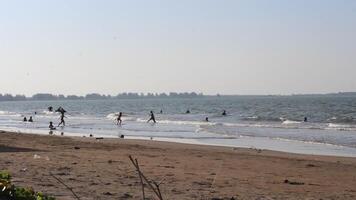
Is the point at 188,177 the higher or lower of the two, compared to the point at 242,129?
higher

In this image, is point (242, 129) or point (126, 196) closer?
point (126, 196)

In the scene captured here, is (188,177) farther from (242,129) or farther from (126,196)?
(242,129)

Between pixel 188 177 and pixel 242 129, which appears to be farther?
pixel 242 129

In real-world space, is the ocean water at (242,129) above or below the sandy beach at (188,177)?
below

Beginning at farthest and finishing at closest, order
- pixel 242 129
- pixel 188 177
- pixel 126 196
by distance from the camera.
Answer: pixel 242 129 < pixel 188 177 < pixel 126 196

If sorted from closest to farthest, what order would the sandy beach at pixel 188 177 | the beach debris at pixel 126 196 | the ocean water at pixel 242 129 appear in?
1. the beach debris at pixel 126 196
2. the sandy beach at pixel 188 177
3. the ocean water at pixel 242 129

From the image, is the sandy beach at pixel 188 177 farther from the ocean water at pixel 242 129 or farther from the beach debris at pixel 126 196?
the ocean water at pixel 242 129

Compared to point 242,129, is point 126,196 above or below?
above

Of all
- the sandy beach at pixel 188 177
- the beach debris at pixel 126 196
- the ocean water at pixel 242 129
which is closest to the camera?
the beach debris at pixel 126 196

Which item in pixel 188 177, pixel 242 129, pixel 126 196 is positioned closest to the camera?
pixel 126 196

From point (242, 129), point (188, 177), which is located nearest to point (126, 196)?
point (188, 177)

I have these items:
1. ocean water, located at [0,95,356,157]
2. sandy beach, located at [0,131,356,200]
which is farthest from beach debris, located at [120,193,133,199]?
ocean water, located at [0,95,356,157]

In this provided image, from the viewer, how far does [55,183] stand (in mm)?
10547

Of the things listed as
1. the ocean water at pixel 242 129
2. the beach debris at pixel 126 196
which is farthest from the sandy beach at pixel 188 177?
the ocean water at pixel 242 129
